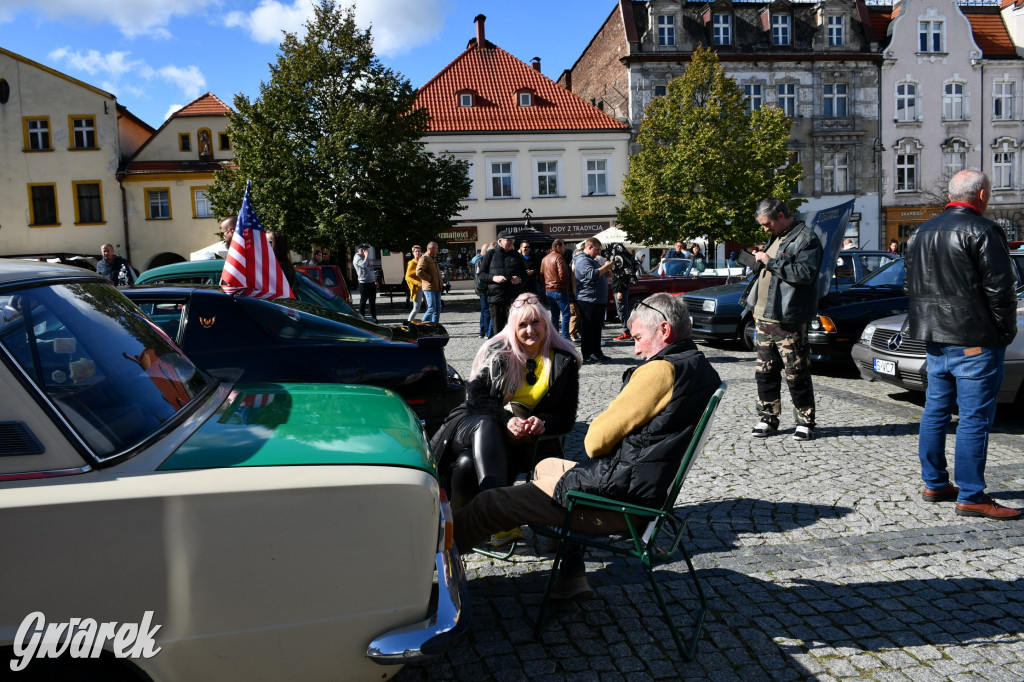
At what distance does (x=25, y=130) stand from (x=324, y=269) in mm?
29330

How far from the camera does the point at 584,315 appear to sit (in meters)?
12.2

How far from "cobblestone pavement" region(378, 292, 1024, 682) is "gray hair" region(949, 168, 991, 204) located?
1.93 m

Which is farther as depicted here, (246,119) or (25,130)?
(25,130)

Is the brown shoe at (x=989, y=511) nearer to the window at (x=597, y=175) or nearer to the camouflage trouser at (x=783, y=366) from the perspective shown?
the camouflage trouser at (x=783, y=366)

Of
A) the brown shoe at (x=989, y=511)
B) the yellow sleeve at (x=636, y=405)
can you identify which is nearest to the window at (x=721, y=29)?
the brown shoe at (x=989, y=511)

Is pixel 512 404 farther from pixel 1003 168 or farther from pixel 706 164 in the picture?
pixel 1003 168

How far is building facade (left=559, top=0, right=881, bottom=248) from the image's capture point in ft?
134

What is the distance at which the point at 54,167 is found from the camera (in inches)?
1521

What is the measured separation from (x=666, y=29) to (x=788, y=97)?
23.6 feet

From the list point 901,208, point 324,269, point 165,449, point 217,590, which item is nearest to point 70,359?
point 165,449

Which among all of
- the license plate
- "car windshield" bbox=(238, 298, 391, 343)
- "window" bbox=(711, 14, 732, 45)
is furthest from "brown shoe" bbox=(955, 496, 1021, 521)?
"window" bbox=(711, 14, 732, 45)

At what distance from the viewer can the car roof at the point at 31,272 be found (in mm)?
2638

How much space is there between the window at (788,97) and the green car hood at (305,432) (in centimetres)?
4281

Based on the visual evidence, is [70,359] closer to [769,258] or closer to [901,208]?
[769,258]
